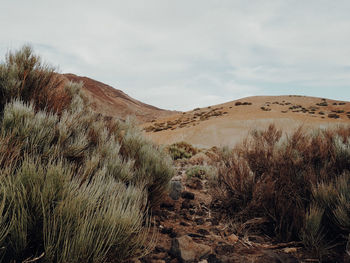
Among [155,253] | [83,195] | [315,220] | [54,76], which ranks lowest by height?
[155,253]

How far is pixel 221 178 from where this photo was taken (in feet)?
11.0

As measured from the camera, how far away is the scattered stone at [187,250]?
1.85 m

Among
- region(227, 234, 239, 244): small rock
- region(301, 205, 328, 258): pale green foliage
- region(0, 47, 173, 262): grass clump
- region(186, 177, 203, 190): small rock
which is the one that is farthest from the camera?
region(186, 177, 203, 190): small rock

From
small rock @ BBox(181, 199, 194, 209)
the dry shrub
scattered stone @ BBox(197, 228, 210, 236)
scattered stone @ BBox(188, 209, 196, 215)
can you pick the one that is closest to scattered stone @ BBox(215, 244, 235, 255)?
scattered stone @ BBox(197, 228, 210, 236)

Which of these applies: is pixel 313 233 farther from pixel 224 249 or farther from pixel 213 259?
pixel 213 259

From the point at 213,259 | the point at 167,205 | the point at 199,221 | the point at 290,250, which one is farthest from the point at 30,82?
the point at 290,250

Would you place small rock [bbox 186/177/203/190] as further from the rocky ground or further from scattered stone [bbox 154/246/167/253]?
scattered stone [bbox 154/246/167/253]

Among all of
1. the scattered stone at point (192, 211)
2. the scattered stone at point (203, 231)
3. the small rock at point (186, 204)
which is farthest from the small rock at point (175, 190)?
the scattered stone at point (203, 231)

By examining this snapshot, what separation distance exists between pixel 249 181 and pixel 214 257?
1272 mm

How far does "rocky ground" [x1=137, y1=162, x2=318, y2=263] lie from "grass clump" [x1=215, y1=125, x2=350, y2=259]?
0.55ft

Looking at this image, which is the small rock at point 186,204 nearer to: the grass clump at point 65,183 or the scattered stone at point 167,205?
the scattered stone at point 167,205

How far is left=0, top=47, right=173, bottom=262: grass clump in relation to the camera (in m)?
1.09

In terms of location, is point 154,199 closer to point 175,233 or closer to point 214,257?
point 175,233

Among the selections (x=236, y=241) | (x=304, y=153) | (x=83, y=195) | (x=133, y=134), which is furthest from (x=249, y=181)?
(x=83, y=195)
